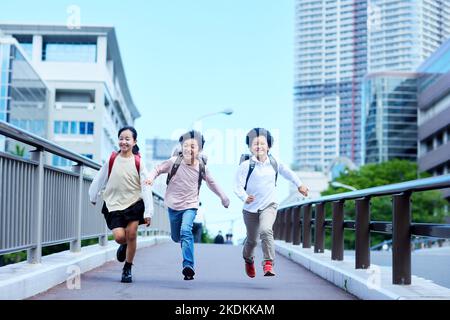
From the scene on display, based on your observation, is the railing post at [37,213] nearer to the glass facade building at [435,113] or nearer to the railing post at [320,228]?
the railing post at [320,228]

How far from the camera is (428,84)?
79.8m

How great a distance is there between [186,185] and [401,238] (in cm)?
203

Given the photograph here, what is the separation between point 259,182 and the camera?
7.09 metres

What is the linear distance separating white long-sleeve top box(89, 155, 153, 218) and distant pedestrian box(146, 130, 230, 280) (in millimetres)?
189

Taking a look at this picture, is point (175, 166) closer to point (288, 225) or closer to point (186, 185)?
point (186, 185)

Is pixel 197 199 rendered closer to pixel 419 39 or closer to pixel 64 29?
pixel 64 29

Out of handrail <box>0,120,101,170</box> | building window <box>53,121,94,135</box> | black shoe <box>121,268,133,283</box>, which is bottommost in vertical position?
black shoe <box>121,268,133,283</box>

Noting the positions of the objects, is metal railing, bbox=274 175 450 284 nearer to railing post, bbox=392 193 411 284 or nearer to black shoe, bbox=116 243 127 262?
railing post, bbox=392 193 411 284

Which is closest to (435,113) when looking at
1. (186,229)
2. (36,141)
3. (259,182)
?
(259,182)

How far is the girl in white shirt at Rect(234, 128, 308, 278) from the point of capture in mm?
6988

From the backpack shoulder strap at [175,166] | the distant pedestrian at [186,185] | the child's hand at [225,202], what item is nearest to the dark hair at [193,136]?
the distant pedestrian at [186,185]

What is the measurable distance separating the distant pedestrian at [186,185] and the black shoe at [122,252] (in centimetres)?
55

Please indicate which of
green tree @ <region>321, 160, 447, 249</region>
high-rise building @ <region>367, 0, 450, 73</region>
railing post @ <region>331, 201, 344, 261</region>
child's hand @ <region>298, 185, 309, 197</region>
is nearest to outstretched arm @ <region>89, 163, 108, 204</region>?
child's hand @ <region>298, 185, 309, 197</region>

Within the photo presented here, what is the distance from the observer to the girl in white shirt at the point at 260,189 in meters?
6.99
